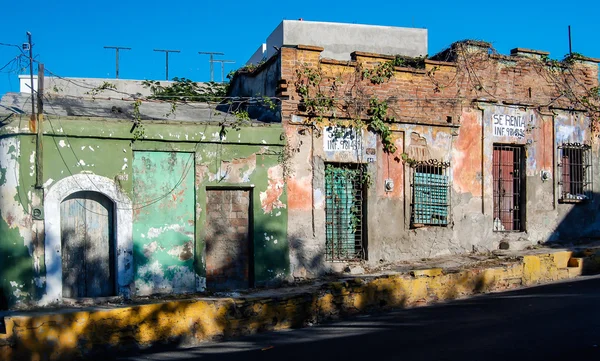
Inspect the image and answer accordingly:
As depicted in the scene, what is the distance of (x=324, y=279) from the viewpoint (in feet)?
44.1

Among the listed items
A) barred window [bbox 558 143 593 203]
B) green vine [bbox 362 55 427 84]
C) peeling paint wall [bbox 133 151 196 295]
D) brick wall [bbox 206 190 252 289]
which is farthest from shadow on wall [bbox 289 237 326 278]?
barred window [bbox 558 143 593 203]

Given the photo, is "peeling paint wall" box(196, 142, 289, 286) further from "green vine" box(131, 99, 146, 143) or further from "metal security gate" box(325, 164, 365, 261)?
"green vine" box(131, 99, 146, 143)

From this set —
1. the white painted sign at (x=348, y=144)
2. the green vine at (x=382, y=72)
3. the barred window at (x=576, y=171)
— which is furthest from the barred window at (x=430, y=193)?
the barred window at (x=576, y=171)

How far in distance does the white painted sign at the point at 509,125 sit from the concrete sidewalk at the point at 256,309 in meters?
2.98

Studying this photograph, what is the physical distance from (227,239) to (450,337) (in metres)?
5.75

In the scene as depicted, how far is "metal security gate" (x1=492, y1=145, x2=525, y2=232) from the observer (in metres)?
15.7

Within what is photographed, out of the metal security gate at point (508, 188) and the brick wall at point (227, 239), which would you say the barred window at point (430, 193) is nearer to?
the metal security gate at point (508, 188)

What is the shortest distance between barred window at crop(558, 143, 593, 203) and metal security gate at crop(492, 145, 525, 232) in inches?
49.9

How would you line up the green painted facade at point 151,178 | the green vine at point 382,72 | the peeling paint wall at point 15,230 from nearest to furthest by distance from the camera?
the peeling paint wall at point 15,230 → the green painted facade at point 151,178 → the green vine at point 382,72

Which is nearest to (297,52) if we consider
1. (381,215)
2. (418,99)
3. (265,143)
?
(265,143)

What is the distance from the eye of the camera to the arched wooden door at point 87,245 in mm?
11688

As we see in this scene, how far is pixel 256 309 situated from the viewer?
9867 millimetres

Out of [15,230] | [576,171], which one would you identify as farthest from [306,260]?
[576,171]

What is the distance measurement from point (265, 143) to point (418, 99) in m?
3.78
